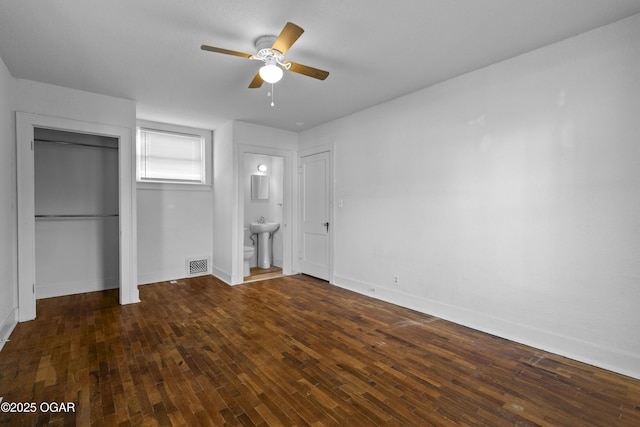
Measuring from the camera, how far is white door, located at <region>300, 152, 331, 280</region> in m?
5.19

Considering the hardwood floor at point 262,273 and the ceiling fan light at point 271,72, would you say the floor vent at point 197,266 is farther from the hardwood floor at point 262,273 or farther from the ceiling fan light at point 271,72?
the ceiling fan light at point 271,72

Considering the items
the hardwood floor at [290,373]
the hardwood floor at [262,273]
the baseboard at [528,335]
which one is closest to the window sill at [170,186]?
the hardwood floor at [262,273]

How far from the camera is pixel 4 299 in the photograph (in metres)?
3.03

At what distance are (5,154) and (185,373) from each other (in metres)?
3.01

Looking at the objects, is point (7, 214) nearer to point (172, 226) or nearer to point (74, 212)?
point (74, 212)

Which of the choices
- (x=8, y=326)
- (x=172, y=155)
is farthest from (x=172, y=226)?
(x=8, y=326)

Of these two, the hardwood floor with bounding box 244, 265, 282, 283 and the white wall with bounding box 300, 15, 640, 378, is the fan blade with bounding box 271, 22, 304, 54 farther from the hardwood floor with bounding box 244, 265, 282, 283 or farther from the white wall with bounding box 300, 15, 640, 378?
the hardwood floor with bounding box 244, 265, 282, 283

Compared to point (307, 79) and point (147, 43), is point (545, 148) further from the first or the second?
point (147, 43)

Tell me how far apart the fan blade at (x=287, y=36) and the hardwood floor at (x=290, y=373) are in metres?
2.57

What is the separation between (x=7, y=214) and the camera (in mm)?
3178

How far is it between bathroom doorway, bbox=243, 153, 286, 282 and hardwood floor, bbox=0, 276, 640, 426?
8.60ft

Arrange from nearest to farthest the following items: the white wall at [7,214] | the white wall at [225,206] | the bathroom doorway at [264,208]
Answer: the white wall at [7,214] < the white wall at [225,206] < the bathroom doorway at [264,208]

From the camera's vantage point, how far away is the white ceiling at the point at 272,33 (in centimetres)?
220

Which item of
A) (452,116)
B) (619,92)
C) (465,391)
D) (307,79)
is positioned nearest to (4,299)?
(307,79)
